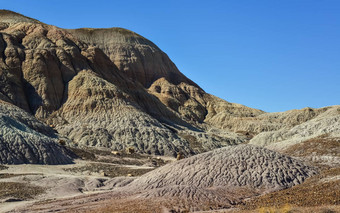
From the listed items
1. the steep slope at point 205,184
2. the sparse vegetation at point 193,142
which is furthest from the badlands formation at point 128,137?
the sparse vegetation at point 193,142

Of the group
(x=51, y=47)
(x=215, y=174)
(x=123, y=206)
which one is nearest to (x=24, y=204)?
(x=123, y=206)

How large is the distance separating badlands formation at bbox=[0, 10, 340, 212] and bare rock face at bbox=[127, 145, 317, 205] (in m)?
0.05

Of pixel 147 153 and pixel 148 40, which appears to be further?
pixel 148 40

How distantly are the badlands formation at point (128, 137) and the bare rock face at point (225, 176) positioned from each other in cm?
5

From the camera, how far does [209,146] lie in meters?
67.8

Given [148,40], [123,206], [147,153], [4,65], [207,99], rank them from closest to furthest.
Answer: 1. [123,206]
2. [147,153]
3. [4,65]
4. [207,99]
5. [148,40]

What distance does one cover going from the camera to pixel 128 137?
60.1m

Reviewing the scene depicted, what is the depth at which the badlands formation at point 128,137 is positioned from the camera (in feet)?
61.9

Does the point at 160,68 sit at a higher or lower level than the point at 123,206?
higher

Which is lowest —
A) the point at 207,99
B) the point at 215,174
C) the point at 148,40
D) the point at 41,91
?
the point at 215,174

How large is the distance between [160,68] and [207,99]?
15358 mm

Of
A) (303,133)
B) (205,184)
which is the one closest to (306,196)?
(205,184)

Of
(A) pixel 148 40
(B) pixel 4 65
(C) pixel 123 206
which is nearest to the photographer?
(C) pixel 123 206

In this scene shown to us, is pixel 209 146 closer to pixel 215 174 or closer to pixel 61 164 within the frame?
pixel 61 164
